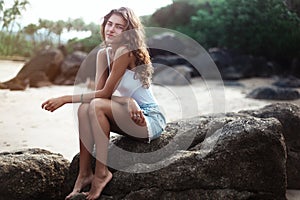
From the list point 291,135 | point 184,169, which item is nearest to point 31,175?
point 184,169

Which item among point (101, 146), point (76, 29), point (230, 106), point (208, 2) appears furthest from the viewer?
point (208, 2)

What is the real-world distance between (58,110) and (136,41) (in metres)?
2.53

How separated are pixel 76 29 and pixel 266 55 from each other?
13.8ft

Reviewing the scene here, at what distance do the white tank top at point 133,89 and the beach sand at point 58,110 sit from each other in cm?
56

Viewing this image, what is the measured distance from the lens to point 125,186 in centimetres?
175

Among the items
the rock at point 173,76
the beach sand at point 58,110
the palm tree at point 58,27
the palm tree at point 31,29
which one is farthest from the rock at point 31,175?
the rock at point 173,76

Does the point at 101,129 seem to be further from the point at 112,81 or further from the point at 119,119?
the point at 112,81

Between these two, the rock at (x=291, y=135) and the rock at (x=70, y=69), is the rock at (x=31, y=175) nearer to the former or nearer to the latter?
the rock at (x=291, y=135)

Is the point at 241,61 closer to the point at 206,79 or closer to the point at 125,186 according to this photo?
the point at 206,79

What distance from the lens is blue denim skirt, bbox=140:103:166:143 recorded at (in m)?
1.83

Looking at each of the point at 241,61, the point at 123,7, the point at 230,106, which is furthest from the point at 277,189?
the point at 241,61

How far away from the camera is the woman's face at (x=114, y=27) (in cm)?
188

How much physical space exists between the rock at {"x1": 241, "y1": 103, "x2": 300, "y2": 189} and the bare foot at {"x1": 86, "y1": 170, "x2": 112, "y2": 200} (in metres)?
1.09

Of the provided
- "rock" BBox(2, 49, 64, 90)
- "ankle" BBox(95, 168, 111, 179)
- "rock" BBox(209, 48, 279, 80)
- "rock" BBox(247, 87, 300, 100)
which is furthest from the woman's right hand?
"rock" BBox(209, 48, 279, 80)
